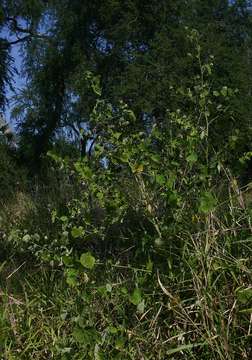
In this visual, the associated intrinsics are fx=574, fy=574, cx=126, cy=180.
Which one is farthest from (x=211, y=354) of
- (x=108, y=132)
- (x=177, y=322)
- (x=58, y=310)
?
(x=108, y=132)

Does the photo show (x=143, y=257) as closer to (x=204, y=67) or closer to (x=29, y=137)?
(x=204, y=67)

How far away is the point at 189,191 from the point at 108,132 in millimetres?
754

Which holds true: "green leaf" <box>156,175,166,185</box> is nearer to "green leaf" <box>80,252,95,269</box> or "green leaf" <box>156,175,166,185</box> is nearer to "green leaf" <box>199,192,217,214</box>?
"green leaf" <box>199,192,217,214</box>

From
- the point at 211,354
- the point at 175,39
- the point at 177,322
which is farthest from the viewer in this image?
the point at 175,39

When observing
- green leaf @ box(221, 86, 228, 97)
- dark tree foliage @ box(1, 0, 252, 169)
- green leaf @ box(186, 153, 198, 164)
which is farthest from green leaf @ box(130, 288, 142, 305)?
dark tree foliage @ box(1, 0, 252, 169)

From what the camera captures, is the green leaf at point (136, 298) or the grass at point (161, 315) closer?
the green leaf at point (136, 298)

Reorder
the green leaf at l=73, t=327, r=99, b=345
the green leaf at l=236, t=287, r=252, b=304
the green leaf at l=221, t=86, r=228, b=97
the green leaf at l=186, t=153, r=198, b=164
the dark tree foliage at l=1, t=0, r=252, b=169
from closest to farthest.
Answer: the green leaf at l=73, t=327, r=99, b=345 < the green leaf at l=236, t=287, r=252, b=304 < the green leaf at l=186, t=153, r=198, b=164 < the green leaf at l=221, t=86, r=228, b=97 < the dark tree foliage at l=1, t=0, r=252, b=169

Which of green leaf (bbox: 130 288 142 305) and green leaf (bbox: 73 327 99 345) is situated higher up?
green leaf (bbox: 130 288 142 305)

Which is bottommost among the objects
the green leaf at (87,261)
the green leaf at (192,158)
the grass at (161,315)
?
the grass at (161,315)

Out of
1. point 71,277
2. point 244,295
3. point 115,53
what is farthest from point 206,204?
point 115,53

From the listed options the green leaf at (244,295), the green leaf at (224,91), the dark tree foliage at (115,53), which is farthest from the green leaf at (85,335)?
the dark tree foliage at (115,53)

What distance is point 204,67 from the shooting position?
3465 mm

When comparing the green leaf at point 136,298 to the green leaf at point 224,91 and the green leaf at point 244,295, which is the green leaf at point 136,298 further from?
the green leaf at point 224,91

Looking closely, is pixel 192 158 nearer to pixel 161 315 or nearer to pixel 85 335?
pixel 161 315
